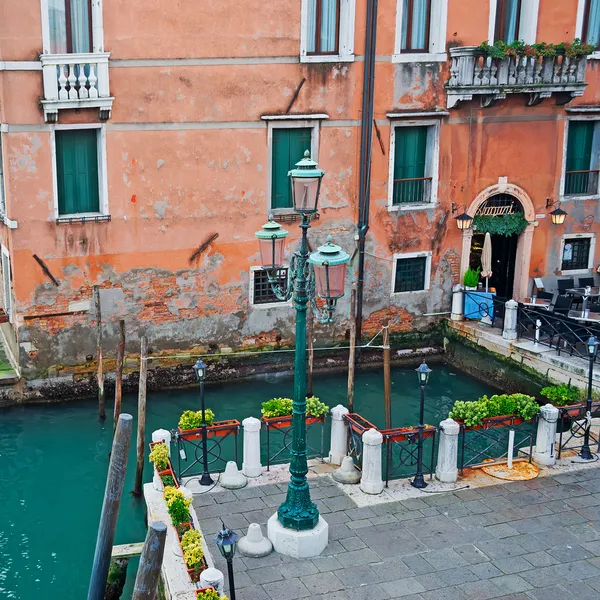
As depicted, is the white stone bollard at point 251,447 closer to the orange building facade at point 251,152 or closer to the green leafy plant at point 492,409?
the green leafy plant at point 492,409

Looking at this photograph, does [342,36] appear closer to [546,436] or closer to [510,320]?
[510,320]

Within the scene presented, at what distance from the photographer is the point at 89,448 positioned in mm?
14062

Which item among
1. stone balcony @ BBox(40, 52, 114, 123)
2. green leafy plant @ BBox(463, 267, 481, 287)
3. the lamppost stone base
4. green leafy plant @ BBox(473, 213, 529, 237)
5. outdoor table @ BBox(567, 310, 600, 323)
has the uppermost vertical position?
stone balcony @ BBox(40, 52, 114, 123)

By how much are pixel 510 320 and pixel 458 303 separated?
156 centimetres

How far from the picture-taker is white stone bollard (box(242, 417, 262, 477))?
1073cm

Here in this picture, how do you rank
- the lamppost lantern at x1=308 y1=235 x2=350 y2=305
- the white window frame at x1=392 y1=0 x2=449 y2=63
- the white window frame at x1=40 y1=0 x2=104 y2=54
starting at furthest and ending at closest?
the white window frame at x1=392 y1=0 x2=449 y2=63 < the white window frame at x1=40 y1=0 x2=104 y2=54 < the lamppost lantern at x1=308 y1=235 x2=350 y2=305

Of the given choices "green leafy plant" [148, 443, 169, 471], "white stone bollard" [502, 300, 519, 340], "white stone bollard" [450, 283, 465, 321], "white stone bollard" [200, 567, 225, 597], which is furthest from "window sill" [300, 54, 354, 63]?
"white stone bollard" [200, 567, 225, 597]

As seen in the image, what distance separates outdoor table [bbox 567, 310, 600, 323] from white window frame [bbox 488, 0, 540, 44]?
16.9ft

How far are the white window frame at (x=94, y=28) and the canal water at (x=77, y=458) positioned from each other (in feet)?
18.9

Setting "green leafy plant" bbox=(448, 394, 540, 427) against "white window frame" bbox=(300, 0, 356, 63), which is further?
"white window frame" bbox=(300, 0, 356, 63)

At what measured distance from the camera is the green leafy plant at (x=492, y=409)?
435 inches

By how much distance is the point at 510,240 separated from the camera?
60.0ft

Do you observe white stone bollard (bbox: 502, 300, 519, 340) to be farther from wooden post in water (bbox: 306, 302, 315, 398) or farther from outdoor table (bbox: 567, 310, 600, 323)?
wooden post in water (bbox: 306, 302, 315, 398)

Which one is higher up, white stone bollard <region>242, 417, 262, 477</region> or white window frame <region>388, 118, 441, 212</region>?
white window frame <region>388, 118, 441, 212</region>
